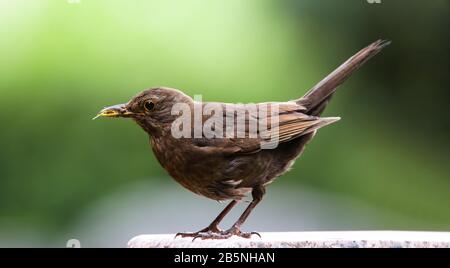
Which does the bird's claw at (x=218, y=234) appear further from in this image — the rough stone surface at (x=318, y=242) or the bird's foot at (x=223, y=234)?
the rough stone surface at (x=318, y=242)

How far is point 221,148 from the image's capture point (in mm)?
4488

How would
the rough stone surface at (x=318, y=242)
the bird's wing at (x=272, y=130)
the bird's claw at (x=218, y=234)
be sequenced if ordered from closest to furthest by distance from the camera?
the rough stone surface at (x=318, y=242)
the bird's claw at (x=218, y=234)
the bird's wing at (x=272, y=130)

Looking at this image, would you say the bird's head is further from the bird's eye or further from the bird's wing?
the bird's wing

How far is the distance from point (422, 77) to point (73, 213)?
3.68 meters

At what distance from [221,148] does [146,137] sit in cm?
240

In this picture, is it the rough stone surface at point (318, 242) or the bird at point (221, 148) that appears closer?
the rough stone surface at point (318, 242)

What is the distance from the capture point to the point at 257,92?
680 centimetres

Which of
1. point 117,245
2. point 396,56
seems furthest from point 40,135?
point 396,56

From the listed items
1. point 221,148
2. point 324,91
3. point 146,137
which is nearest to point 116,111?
point 221,148

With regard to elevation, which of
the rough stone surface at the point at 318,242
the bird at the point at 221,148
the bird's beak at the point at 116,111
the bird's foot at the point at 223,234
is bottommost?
the bird's foot at the point at 223,234

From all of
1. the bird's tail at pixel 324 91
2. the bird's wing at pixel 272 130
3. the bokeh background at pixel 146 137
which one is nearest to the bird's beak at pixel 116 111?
the bird's wing at pixel 272 130

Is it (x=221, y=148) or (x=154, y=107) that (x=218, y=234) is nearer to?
(x=221, y=148)

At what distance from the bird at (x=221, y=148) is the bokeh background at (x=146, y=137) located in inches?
76.6

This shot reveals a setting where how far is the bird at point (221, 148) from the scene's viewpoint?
439 cm
